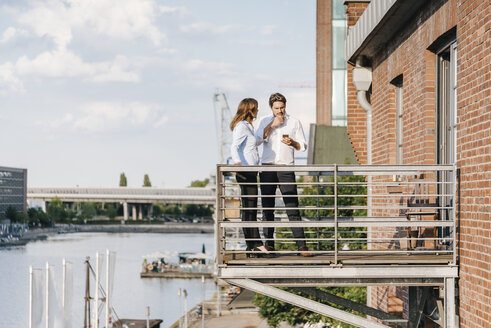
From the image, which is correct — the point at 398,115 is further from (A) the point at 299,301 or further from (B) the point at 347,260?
(A) the point at 299,301

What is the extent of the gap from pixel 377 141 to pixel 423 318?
3.73m

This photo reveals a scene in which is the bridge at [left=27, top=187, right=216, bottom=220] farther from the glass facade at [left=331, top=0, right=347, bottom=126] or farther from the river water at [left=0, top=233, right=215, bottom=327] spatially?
the glass facade at [left=331, top=0, right=347, bottom=126]

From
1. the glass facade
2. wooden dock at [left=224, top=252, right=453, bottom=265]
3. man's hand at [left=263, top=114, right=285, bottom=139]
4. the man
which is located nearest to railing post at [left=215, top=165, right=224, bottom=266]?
wooden dock at [left=224, top=252, right=453, bottom=265]

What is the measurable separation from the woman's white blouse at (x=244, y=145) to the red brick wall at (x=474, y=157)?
208cm

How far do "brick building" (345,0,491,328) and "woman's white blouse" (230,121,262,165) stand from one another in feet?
6.76

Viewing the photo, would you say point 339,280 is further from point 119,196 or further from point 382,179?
point 119,196

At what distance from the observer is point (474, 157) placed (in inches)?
299

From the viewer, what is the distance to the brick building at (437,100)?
7.36 metres

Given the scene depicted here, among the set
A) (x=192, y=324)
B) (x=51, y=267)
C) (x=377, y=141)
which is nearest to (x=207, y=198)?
(x=192, y=324)

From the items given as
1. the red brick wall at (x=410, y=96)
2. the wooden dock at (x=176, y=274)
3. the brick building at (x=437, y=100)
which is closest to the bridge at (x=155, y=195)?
the wooden dock at (x=176, y=274)

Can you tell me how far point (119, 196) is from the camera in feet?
642

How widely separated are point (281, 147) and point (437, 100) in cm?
195

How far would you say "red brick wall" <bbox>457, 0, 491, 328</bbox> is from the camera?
23.7 feet

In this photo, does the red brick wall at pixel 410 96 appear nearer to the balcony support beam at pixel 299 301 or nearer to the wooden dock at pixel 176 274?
the balcony support beam at pixel 299 301
